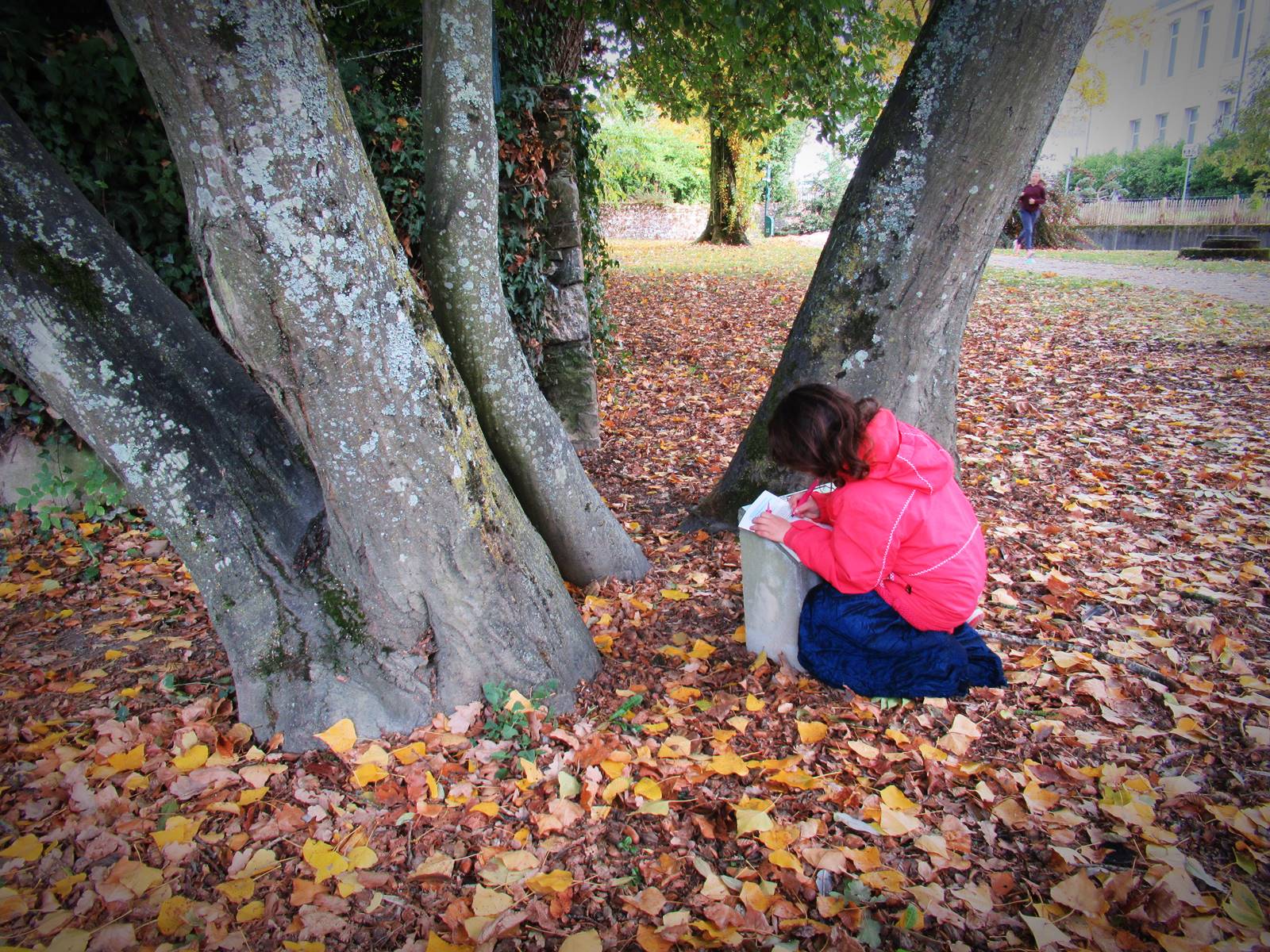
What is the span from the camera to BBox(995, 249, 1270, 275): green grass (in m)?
15.3

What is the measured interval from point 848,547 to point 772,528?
11.7 inches

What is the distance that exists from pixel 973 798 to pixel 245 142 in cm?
302

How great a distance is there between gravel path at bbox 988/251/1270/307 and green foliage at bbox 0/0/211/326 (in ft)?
33.9

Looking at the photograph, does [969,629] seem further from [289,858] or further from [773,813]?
[289,858]

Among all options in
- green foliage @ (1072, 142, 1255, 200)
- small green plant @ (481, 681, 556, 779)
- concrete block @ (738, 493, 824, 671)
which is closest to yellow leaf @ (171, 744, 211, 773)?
small green plant @ (481, 681, 556, 779)

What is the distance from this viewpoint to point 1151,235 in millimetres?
23328

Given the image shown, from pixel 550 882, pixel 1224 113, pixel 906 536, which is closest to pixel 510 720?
pixel 550 882

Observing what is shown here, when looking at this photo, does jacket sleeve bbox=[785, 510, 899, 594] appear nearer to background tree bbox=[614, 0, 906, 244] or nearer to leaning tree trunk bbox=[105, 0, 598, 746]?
leaning tree trunk bbox=[105, 0, 598, 746]

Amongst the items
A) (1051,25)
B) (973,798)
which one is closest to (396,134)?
(1051,25)

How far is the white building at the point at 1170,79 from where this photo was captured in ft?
76.1

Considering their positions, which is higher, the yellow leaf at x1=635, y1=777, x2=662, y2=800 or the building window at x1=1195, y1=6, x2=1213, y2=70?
the building window at x1=1195, y1=6, x2=1213, y2=70

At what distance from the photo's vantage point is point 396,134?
4.53 m

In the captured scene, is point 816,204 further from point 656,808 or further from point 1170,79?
point 656,808

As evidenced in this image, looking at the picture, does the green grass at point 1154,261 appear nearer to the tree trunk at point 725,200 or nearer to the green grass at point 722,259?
the green grass at point 722,259
